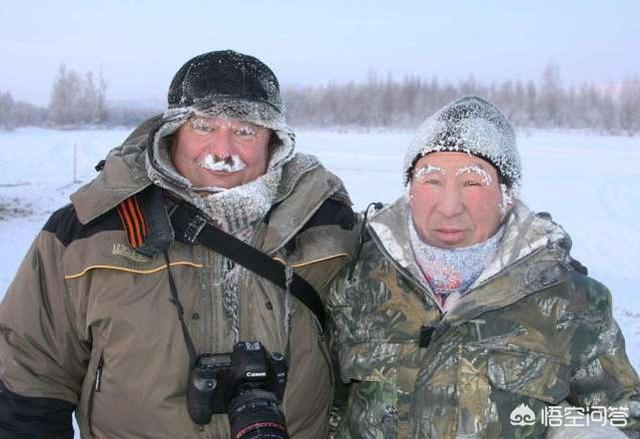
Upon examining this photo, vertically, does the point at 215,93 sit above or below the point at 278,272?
above

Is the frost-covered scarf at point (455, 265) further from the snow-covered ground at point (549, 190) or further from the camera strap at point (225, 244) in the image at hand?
the snow-covered ground at point (549, 190)

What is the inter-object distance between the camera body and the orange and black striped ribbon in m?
0.42

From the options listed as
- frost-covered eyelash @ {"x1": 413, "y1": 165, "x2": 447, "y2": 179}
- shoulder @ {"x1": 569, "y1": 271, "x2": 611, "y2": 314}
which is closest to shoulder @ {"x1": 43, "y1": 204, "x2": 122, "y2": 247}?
frost-covered eyelash @ {"x1": 413, "y1": 165, "x2": 447, "y2": 179}

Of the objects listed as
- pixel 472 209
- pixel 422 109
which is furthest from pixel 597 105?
pixel 472 209

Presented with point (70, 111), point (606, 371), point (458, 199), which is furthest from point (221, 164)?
point (70, 111)

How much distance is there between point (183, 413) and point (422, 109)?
65.0 metres

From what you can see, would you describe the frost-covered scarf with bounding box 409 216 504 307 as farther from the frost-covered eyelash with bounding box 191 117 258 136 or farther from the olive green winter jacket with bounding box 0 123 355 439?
the frost-covered eyelash with bounding box 191 117 258 136

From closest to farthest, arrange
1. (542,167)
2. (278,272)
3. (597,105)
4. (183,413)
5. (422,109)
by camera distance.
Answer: (183,413) → (278,272) → (542,167) → (597,105) → (422,109)

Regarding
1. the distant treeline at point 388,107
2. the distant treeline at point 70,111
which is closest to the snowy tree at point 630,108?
the distant treeline at point 388,107

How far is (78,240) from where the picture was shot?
80.9 inches

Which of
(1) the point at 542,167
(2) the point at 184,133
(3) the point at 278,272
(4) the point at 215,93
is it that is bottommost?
(1) the point at 542,167

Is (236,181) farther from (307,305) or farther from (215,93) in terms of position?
(307,305)

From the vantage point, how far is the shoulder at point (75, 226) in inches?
81.6

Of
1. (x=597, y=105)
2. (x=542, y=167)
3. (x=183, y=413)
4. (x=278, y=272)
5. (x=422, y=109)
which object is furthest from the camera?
(x=422, y=109)
